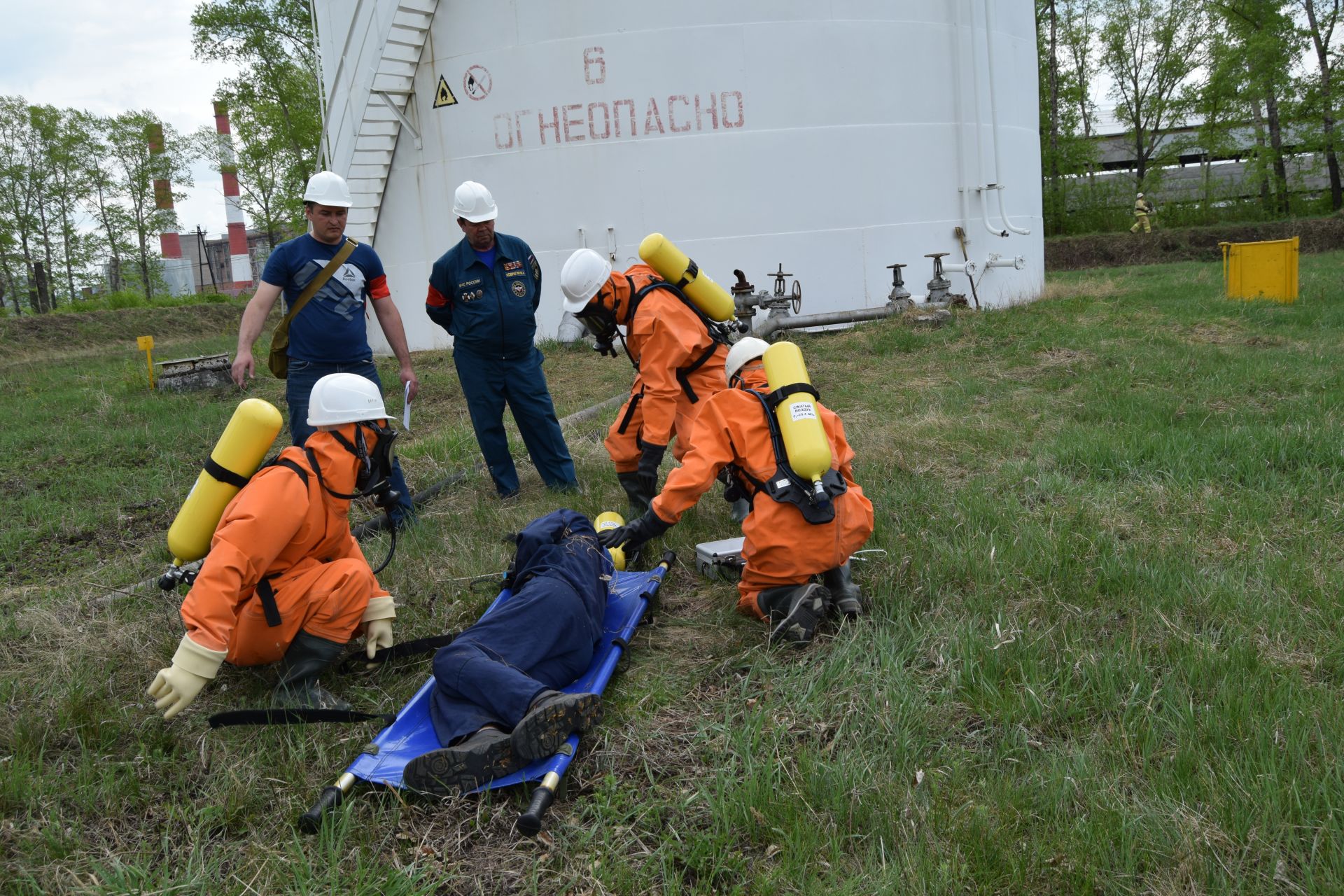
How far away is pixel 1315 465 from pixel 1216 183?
32712 mm

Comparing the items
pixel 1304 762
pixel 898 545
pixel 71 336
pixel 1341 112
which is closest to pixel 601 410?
pixel 898 545

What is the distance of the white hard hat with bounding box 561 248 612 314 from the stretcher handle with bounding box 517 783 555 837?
3012mm

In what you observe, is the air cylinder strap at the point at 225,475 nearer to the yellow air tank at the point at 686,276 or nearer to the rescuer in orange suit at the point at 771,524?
the rescuer in orange suit at the point at 771,524

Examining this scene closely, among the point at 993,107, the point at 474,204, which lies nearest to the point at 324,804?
the point at 474,204

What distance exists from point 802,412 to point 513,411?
2969 mm

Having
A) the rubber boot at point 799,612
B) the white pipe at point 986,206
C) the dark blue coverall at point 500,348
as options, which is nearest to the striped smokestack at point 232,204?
the white pipe at point 986,206

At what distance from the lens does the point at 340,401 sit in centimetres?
371

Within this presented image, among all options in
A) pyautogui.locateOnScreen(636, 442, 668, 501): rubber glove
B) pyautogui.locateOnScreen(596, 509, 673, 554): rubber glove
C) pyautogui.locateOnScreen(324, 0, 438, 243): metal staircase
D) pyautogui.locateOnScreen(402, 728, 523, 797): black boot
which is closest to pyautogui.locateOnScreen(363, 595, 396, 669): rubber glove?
pyautogui.locateOnScreen(596, 509, 673, 554): rubber glove

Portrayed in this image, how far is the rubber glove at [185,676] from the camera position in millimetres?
2939

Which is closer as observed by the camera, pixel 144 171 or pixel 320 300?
pixel 320 300

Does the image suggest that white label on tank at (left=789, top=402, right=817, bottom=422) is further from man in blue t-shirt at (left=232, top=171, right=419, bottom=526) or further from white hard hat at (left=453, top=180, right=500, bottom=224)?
white hard hat at (left=453, top=180, right=500, bottom=224)

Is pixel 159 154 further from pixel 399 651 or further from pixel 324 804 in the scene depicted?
pixel 324 804

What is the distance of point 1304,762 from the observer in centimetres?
249

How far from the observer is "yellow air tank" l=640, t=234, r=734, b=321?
5.09m
